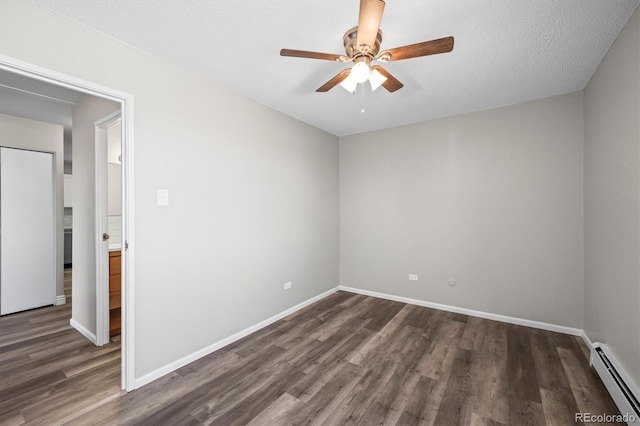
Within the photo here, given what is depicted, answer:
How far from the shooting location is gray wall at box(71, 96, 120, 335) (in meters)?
2.78

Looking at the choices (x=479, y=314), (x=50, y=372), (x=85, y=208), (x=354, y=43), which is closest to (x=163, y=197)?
(x=85, y=208)

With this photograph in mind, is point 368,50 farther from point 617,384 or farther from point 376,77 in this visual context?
point 617,384

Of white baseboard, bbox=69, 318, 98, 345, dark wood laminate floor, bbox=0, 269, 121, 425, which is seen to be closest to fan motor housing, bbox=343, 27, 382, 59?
dark wood laminate floor, bbox=0, 269, 121, 425

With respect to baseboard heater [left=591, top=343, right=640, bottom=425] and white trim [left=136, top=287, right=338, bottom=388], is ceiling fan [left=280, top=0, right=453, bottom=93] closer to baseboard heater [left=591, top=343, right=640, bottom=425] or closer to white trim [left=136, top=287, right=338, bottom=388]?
baseboard heater [left=591, top=343, right=640, bottom=425]

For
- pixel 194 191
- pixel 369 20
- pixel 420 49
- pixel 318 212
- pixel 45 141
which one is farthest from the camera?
pixel 318 212

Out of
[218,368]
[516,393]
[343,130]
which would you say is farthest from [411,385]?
[343,130]

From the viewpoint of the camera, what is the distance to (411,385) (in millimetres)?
2061

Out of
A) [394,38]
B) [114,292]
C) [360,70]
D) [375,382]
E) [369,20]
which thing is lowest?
[375,382]

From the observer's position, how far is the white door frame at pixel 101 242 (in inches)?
104

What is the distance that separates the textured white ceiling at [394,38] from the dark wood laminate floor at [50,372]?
254 cm

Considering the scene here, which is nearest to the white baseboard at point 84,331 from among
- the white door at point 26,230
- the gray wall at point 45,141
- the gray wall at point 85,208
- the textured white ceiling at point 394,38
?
the gray wall at point 85,208

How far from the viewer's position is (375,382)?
2.10m

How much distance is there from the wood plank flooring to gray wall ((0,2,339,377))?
35 centimetres

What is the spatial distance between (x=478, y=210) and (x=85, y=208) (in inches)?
177
